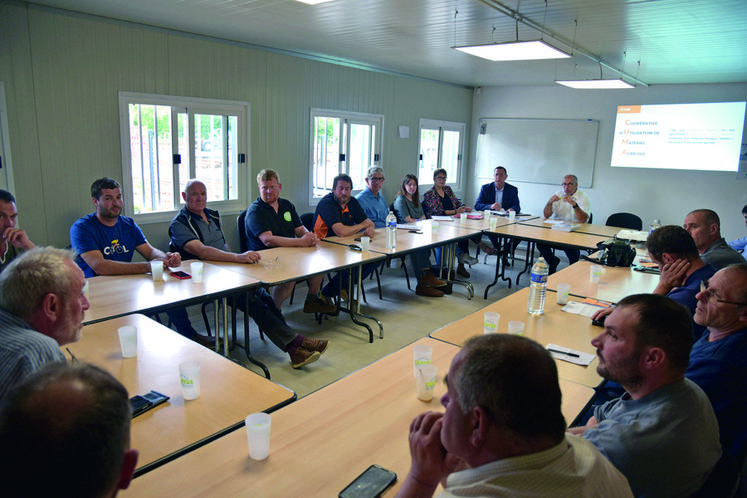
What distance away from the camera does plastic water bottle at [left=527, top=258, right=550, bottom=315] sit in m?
2.64

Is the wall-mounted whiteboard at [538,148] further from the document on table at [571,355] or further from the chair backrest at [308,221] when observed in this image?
the document on table at [571,355]

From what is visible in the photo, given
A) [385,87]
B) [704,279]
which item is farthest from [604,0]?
[385,87]

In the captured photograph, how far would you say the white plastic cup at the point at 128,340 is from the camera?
6.31 ft

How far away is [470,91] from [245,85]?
4.67m

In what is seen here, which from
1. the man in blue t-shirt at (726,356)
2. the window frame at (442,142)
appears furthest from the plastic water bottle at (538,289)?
the window frame at (442,142)

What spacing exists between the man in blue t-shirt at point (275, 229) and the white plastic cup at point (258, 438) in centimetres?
268

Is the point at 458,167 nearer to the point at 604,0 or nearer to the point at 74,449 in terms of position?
the point at 604,0

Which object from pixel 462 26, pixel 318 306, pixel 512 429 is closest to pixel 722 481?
pixel 512 429

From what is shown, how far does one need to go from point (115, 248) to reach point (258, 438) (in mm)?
2643

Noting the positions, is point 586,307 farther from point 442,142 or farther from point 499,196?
point 442,142

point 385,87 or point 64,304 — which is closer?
point 64,304

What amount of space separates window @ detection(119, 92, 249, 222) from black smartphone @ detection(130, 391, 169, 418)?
3.10m

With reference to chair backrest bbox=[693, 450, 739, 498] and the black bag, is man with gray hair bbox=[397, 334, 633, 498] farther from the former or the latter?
the black bag

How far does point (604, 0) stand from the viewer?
121 inches
